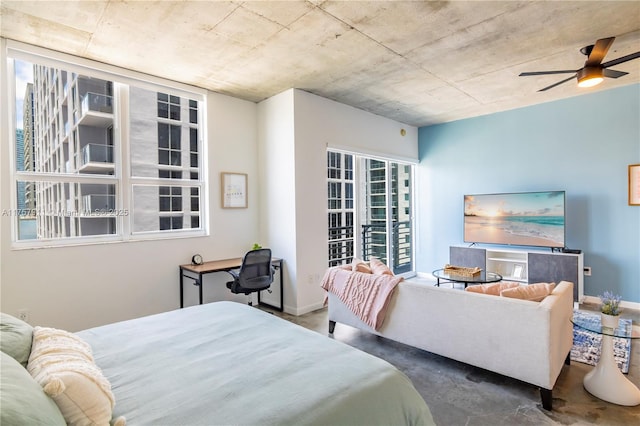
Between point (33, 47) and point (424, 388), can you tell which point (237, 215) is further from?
point (424, 388)

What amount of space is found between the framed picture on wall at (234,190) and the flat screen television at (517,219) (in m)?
3.52

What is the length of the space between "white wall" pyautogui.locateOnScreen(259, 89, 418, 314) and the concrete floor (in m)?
1.52

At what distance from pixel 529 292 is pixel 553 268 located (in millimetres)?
2505

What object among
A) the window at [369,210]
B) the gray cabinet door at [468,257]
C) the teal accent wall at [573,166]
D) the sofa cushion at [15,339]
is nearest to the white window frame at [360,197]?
the window at [369,210]

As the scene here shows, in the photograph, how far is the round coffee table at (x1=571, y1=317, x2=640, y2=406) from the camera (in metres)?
2.16

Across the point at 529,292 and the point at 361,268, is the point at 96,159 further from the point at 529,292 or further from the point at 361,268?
the point at 529,292

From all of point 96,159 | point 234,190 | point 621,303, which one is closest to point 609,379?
point 621,303

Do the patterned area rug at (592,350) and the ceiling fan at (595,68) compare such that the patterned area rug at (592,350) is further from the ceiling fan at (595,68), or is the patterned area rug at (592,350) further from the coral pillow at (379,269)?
the ceiling fan at (595,68)

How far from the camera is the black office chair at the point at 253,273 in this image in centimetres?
362

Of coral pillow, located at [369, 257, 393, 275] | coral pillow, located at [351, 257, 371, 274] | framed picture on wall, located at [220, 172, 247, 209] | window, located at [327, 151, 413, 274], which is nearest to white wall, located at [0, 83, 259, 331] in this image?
framed picture on wall, located at [220, 172, 247, 209]

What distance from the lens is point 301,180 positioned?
4.22 metres

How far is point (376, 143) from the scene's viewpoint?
532cm

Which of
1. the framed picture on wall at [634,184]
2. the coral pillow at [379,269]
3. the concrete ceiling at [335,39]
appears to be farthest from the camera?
the framed picture on wall at [634,184]

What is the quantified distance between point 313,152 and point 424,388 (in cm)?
296
